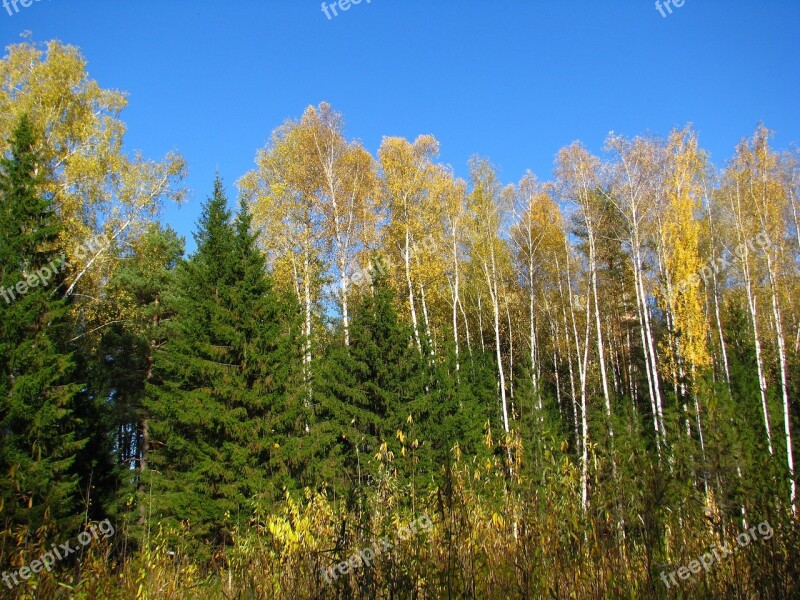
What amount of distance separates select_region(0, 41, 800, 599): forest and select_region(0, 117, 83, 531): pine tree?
0.06 m

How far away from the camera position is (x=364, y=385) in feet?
44.6

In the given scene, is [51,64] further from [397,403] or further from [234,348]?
→ [397,403]

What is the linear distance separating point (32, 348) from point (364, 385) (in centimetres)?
735

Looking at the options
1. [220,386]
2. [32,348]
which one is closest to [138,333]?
[220,386]

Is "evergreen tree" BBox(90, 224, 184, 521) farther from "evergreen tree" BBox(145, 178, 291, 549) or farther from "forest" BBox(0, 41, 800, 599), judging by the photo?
"evergreen tree" BBox(145, 178, 291, 549)

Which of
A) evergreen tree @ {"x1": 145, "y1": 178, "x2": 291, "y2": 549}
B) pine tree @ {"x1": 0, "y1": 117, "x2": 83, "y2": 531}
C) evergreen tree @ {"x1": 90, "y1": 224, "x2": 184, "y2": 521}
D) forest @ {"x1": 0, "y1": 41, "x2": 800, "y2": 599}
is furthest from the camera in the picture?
evergreen tree @ {"x1": 90, "y1": 224, "x2": 184, "y2": 521}

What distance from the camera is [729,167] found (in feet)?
49.4

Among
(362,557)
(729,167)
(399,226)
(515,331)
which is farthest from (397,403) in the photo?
(515,331)

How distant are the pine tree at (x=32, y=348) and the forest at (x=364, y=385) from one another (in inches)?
2.3

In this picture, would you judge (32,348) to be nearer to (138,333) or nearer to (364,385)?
(364,385)

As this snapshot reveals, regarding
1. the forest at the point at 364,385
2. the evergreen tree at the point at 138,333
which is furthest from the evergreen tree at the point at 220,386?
the evergreen tree at the point at 138,333

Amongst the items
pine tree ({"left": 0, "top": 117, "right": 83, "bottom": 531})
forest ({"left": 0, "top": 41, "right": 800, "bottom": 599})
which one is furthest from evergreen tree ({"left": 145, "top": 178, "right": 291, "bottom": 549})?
pine tree ({"left": 0, "top": 117, "right": 83, "bottom": 531})

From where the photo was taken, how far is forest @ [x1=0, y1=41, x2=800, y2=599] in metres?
2.56

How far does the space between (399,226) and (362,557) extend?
50.9 ft
